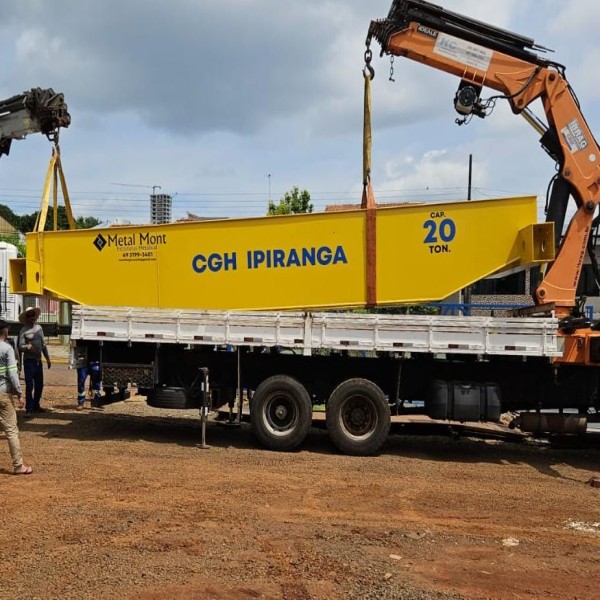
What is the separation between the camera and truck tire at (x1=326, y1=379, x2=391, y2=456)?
9000 mm

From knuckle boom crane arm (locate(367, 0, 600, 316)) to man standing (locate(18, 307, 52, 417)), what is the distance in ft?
26.1

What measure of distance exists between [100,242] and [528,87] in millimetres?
7086

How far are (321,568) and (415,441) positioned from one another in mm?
5821

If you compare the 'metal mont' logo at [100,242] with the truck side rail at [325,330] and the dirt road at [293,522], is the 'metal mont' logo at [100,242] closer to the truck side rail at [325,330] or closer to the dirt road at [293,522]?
the truck side rail at [325,330]

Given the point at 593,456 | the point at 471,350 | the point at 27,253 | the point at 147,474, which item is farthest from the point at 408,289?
the point at 27,253

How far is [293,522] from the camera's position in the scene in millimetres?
6020

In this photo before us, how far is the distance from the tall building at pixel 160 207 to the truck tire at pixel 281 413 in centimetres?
4909

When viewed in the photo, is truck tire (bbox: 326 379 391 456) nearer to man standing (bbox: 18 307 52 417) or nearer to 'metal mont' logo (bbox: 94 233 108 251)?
'metal mont' logo (bbox: 94 233 108 251)

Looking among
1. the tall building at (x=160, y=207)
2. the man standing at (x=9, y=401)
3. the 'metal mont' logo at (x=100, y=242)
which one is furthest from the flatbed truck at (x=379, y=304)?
the tall building at (x=160, y=207)

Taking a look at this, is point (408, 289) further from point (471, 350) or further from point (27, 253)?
point (27, 253)

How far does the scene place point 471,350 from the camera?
350 inches

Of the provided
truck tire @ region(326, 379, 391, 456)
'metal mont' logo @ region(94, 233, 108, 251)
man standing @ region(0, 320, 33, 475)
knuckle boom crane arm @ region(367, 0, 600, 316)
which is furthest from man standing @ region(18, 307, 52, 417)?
knuckle boom crane arm @ region(367, 0, 600, 316)

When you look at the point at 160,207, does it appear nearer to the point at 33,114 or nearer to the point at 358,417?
the point at 33,114

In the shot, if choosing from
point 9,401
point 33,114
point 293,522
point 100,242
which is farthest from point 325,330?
point 33,114
